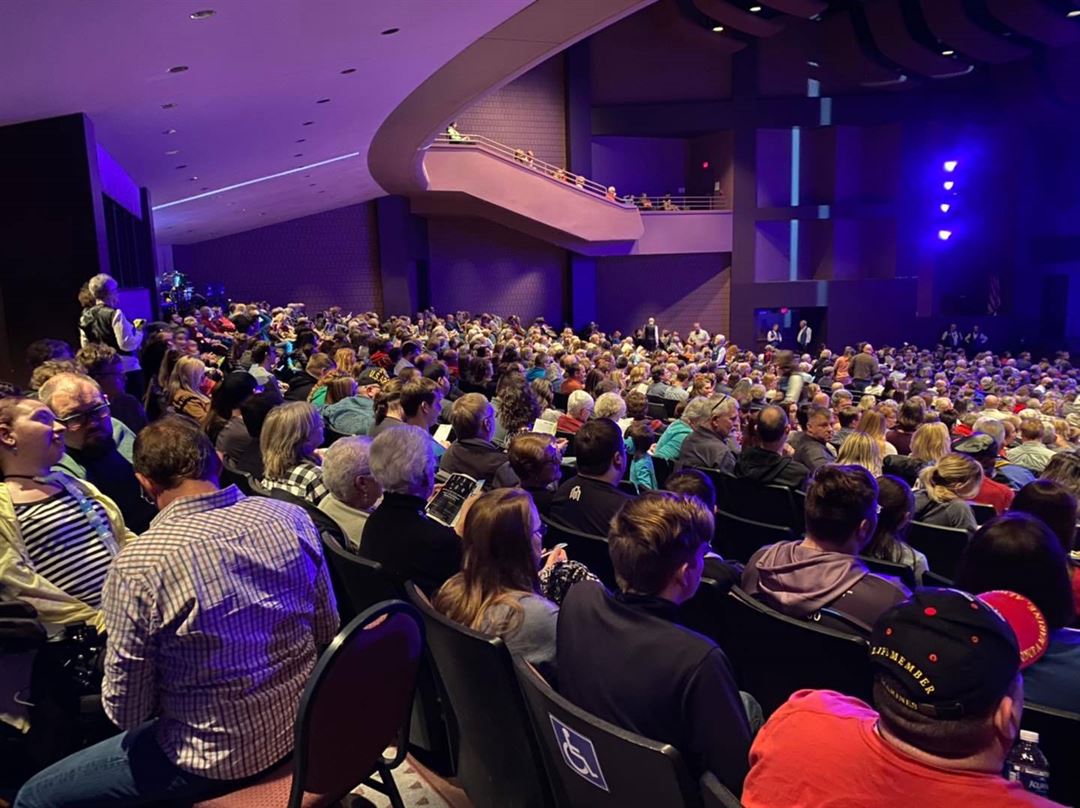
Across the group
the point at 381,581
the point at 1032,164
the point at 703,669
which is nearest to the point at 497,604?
the point at 381,581

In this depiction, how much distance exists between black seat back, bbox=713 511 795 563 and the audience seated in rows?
190 cm

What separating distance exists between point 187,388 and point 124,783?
368 cm

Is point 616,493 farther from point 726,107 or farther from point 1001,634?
point 726,107

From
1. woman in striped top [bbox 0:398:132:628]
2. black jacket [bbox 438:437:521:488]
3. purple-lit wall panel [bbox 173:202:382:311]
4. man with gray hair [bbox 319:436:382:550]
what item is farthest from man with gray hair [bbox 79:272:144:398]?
purple-lit wall panel [bbox 173:202:382:311]

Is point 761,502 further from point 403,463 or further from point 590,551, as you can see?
point 403,463

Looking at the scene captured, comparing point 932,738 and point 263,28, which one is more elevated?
point 263,28

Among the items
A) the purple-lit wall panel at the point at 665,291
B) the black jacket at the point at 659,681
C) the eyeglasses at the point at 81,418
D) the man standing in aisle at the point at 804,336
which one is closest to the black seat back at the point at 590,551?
the black jacket at the point at 659,681

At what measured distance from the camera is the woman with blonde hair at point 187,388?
511 cm

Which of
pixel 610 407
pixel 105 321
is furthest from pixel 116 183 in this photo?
pixel 610 407

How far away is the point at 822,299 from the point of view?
22984 mm

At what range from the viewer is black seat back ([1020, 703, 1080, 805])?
1796mm

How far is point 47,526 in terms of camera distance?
2404 millimetres

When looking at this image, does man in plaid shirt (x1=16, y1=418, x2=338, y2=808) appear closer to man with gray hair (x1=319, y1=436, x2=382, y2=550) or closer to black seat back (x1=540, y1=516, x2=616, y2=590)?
man with gray hair (x1=319, y1=436, x2=382, y2=550)

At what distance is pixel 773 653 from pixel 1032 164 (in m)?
25.8
